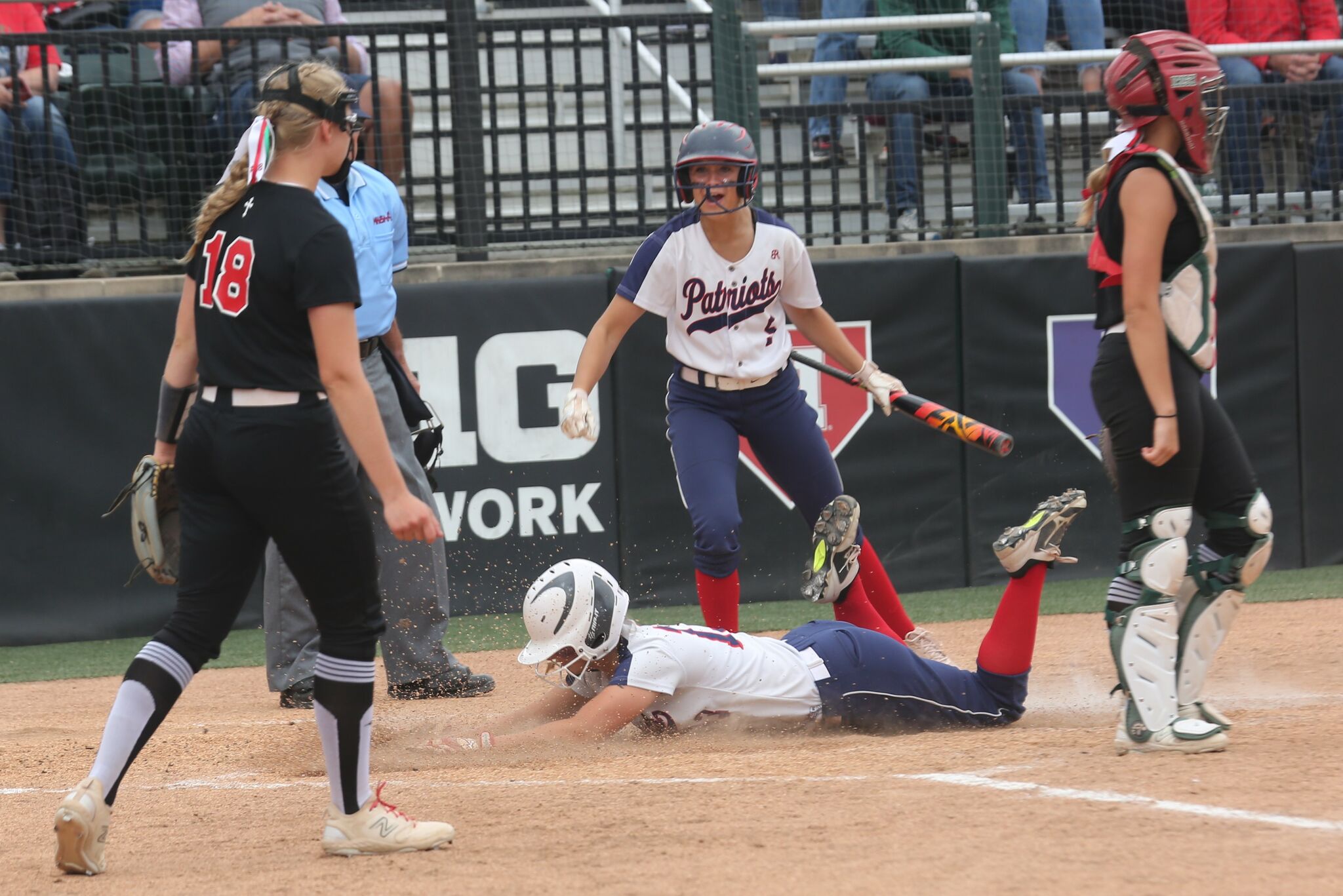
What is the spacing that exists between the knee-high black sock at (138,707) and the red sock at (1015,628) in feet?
8.39

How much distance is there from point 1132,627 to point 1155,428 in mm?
582

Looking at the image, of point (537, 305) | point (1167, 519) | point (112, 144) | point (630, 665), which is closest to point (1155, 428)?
point (1167, 519)

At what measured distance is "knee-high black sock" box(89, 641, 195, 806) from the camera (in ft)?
11.8

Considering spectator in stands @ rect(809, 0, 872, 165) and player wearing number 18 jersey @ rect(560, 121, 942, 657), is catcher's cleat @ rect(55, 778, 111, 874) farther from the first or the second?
spectator in stands @ rect(809, 0, 872, 165)

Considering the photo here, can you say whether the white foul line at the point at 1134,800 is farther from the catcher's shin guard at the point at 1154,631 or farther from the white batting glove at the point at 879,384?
the white batting glove at the point at 879,384

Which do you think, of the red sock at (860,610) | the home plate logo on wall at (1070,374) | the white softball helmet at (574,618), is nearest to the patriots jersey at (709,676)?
the white softball helmet at (574,618)

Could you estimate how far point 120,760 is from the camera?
3594 mm

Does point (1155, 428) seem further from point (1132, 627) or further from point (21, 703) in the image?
point (21, 703)

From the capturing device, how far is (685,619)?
320 inches

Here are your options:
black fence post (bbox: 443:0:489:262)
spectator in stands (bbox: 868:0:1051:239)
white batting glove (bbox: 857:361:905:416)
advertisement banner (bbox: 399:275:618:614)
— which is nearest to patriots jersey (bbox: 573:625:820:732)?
white batting glove (bbox: 857:361:905:416)

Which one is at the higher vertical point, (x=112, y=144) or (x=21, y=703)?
(x=112, y=144)

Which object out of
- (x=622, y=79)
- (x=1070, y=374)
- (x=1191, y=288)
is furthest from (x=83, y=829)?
(x=622, y=79)

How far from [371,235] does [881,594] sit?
2.54 m

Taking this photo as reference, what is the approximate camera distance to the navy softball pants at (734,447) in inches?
221
